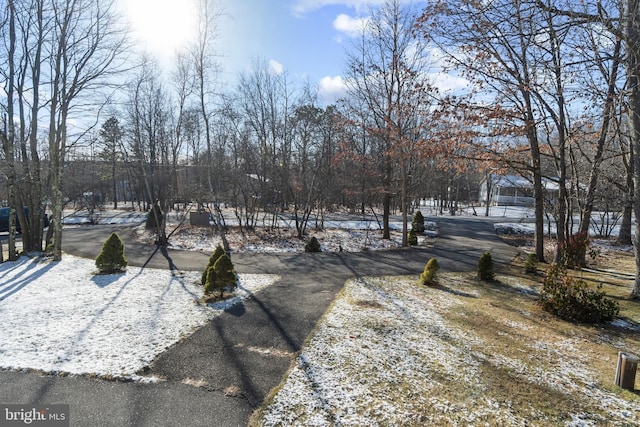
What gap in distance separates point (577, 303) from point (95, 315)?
840cm

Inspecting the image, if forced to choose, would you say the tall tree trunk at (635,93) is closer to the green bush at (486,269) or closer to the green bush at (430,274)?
the green bush at (486,269)

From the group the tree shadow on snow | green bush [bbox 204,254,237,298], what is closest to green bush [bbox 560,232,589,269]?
green bush [bbox 204,254,237,298]

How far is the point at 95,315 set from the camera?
543cm

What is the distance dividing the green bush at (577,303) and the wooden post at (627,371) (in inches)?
94.9

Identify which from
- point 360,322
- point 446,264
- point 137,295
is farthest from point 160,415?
point 446,264

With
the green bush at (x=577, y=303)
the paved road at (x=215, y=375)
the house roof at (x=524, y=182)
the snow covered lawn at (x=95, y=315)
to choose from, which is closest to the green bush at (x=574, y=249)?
the house roof at (x=524, y=182)

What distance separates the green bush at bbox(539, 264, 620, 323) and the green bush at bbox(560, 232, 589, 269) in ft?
6.80

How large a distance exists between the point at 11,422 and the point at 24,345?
5.72 ft

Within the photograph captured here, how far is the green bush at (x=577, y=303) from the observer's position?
5812mm

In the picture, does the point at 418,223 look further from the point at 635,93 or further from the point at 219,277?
the point at 219,277

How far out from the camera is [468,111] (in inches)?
342

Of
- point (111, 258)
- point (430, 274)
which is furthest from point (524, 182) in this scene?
point (111, 258)

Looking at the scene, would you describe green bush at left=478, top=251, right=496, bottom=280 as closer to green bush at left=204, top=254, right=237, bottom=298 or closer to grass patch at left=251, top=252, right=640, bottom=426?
grass patch at left=251, top=252, right=640, bottom=426

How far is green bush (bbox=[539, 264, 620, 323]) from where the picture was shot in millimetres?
5812
